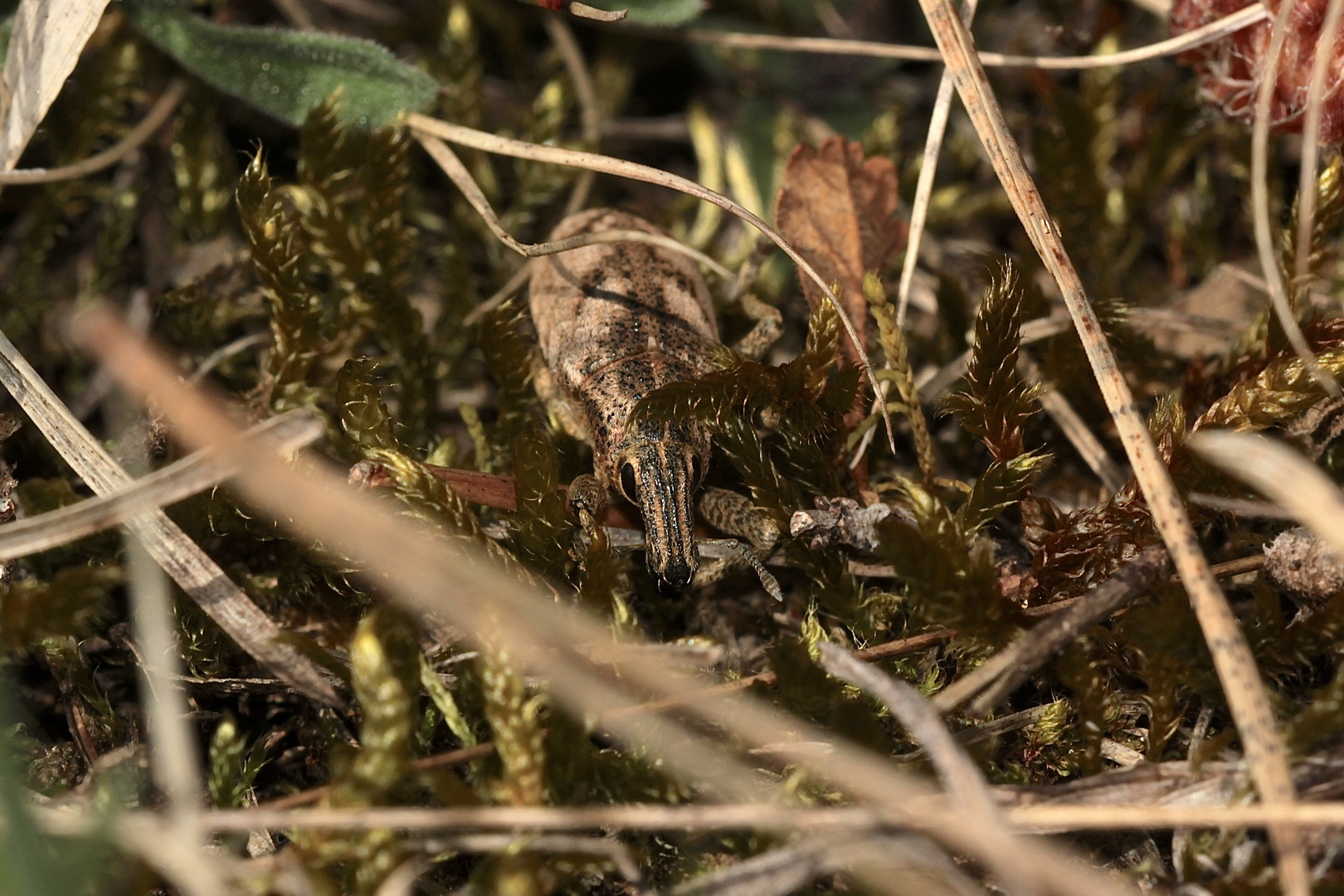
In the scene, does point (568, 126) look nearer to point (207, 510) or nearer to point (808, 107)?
point (808, 107)

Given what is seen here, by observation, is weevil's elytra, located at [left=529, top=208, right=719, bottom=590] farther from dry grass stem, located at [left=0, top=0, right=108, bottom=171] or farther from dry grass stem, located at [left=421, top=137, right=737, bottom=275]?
dry grass stem, located at [left=0, top=0, right=108, bottom=171]

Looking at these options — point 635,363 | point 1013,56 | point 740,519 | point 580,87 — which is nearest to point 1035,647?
point 740,519

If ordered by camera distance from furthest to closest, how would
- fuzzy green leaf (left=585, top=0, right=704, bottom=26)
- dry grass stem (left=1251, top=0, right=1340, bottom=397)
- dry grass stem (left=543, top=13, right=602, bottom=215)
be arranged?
dry grass stem (left=543, top=13, right=602, bottom=215) < fuzzy green leaf (left=585, top=0, right=704, bottom=26) < dry grass stem (left=1251, top=0, right=1340, bottom=397)

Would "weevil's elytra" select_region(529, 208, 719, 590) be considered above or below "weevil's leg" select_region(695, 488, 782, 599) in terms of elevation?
above

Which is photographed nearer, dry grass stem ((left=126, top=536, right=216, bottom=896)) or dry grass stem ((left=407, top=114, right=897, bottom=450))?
dry grass stem ((left=126, top=536, right=216, bottom=896))

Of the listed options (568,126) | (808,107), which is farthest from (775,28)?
(568,126)

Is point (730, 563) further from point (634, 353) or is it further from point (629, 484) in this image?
point (634, 353)

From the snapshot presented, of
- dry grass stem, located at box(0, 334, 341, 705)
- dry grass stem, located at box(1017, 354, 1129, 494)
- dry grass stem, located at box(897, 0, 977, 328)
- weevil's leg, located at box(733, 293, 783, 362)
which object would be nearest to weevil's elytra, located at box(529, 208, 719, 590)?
weevil's leg, located at box(733, 293, 783, 362)
